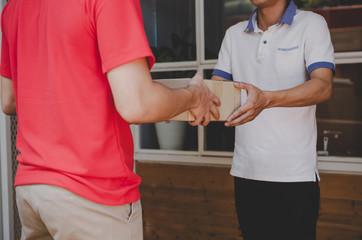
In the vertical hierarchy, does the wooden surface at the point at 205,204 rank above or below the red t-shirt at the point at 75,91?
below

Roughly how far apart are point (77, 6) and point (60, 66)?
0.15 metres

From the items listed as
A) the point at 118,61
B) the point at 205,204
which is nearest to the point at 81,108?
the point at 118,61

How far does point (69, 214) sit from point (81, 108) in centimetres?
26

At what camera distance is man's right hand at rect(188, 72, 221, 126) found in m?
0.96

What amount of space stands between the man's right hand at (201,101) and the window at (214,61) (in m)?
1.26

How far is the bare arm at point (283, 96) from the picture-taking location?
3.86 ft

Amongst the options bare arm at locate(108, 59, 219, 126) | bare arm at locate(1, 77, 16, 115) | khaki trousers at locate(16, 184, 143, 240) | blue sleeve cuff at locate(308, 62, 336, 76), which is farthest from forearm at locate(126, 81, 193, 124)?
blue sleeve cuff at locate(308, 62, 336, 76)

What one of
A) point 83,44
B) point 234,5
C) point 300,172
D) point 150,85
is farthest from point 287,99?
point 234,5

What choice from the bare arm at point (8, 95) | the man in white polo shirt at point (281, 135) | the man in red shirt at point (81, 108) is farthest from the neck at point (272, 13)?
the bare arm at point (8, 95)

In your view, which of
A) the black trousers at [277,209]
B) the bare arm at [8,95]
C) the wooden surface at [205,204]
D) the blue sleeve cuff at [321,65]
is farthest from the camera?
the wooden surface at [205,204]

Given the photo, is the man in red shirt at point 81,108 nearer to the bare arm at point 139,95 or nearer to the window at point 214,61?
the bare arm at point 139,95

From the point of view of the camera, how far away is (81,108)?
0.82 meters

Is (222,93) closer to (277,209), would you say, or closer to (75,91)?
(75,91)

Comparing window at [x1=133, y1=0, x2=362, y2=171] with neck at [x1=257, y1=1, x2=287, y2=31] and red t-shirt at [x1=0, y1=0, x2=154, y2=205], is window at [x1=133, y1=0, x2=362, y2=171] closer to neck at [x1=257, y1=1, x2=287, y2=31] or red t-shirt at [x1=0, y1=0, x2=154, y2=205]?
neck at [x1=257, y1=1, x2=287, y2=31]
